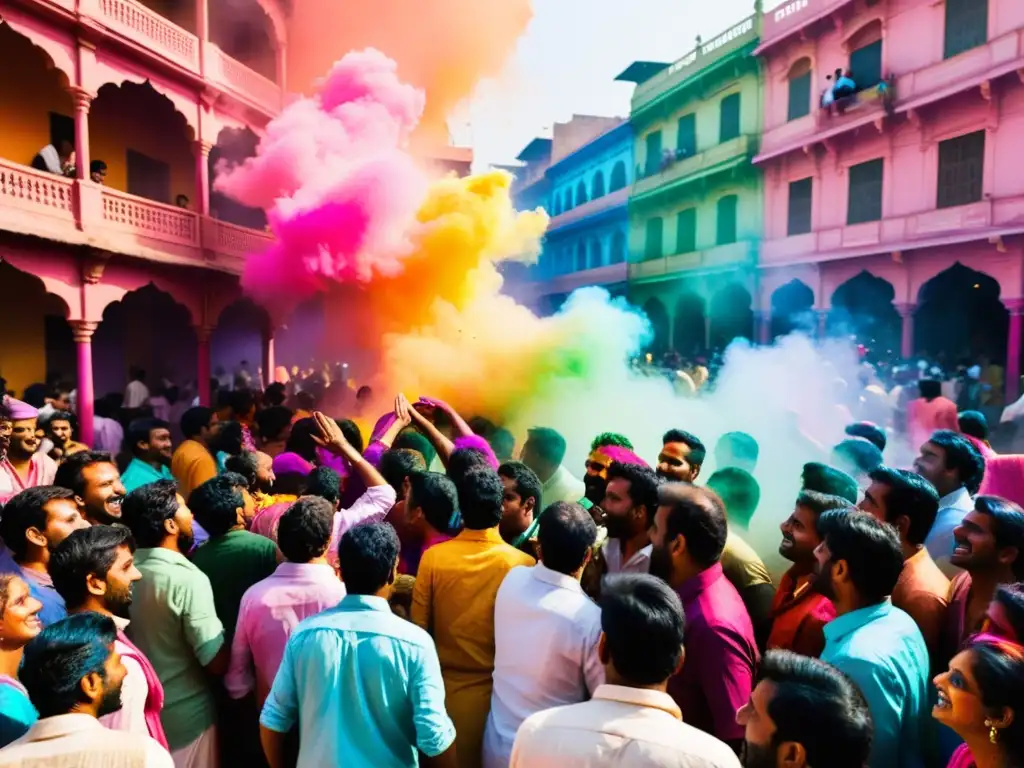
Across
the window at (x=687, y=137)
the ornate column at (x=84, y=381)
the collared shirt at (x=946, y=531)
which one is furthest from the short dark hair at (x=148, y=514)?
the window at (x=687, y=137)

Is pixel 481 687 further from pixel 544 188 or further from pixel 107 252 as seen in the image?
pixel 544 188

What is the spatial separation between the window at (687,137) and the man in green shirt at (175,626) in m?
22.4

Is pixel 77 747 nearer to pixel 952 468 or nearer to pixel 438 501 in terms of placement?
pixel 438 501

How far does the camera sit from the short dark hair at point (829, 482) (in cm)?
422

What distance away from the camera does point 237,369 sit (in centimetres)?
1731

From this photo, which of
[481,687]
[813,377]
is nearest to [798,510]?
[481,687]

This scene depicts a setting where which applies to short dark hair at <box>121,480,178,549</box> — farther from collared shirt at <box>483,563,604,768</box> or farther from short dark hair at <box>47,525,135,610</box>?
collared shirt at <box>483,563,604,768</box>

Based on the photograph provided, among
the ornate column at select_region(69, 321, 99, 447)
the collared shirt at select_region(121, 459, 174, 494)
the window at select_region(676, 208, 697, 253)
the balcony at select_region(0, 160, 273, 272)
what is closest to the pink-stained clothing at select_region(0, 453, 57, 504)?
the collared shirt at select_region(121, 459, 174, 494)

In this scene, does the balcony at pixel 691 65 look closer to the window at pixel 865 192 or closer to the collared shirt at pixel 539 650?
the window at pixel 865 192

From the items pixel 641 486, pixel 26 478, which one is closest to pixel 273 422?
pixel 26 478

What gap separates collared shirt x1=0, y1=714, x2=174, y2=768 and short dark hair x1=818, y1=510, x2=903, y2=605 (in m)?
2.42

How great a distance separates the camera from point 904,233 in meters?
15.9

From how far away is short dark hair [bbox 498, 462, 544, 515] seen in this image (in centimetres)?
381

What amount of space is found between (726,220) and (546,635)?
2082 centimetres
